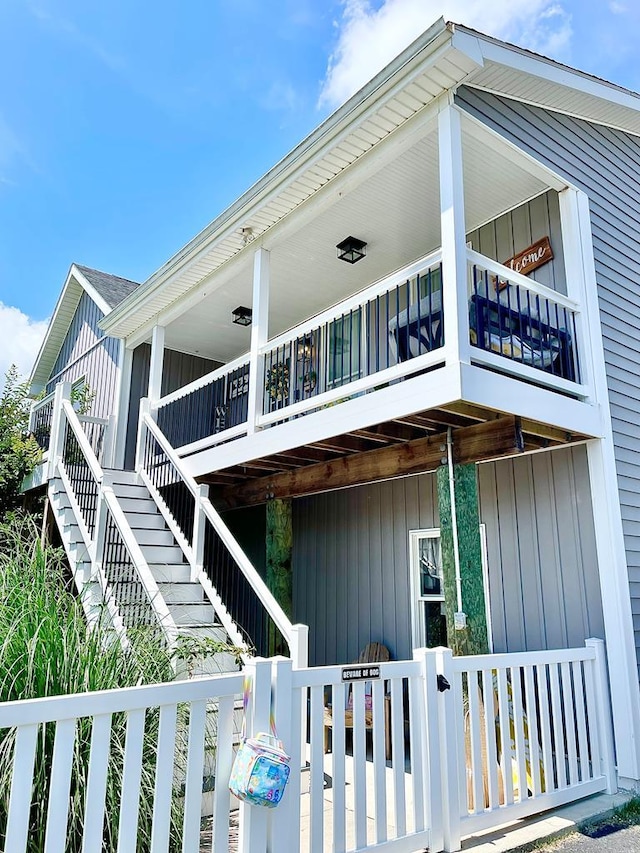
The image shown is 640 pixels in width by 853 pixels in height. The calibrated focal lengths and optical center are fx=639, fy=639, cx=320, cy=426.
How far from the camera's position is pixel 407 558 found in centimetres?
676

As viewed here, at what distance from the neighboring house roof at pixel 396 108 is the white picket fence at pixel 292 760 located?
12.9ft

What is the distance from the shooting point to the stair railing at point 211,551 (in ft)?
16.0

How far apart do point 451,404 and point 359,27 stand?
7202mm

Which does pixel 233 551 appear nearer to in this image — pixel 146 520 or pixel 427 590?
pixel 146 520

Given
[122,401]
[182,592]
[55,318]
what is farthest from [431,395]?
[55,318]

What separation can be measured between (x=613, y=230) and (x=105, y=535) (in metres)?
5.92

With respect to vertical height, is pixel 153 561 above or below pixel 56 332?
below

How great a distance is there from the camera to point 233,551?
5391 millimetres

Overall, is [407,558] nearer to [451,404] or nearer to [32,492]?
[451,404]

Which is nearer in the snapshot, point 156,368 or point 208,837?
point 208,837

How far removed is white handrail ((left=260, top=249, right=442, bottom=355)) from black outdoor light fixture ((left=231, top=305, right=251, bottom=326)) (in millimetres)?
2604

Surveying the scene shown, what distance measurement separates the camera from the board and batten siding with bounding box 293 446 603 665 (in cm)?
530

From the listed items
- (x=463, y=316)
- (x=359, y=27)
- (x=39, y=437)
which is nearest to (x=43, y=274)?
(x=39, y=437)

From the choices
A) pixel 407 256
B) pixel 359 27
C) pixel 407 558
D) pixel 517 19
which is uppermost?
pixel 359 27
